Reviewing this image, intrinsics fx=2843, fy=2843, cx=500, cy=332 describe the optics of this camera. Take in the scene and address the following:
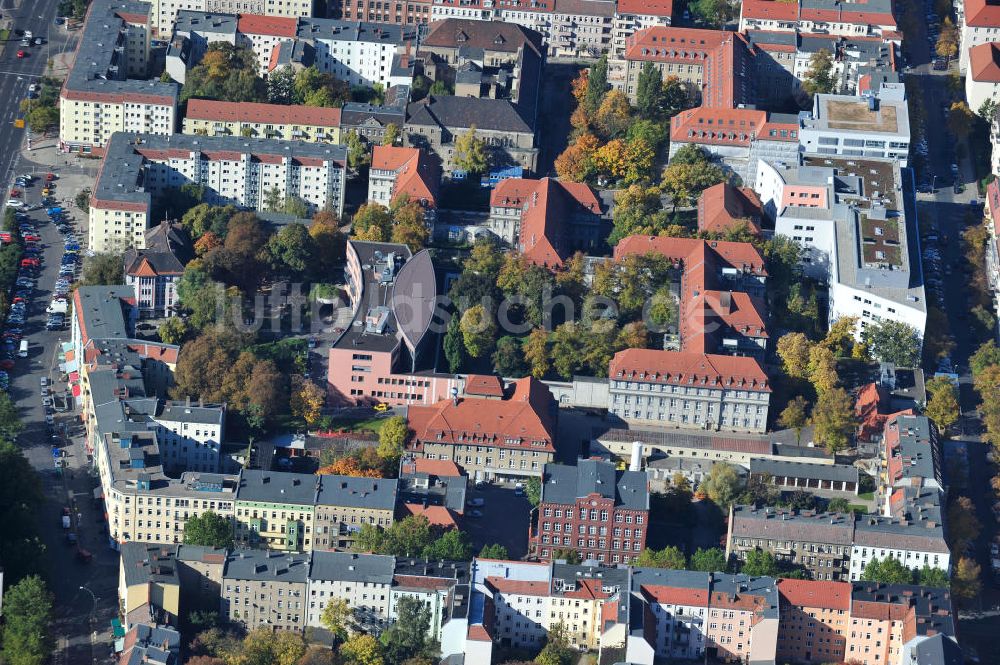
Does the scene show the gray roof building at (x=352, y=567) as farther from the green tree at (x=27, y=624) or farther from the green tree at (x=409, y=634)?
the green tree at (x=27, y=624)

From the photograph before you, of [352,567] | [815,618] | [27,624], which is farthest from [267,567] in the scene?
[815,618]

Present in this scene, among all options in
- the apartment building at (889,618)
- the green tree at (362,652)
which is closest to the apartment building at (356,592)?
the green tree at (362,652)

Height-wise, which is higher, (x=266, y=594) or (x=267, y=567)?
(x=267, y=567)

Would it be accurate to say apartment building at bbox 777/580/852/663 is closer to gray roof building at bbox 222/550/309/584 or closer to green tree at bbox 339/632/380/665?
green tree at bbox 339/632/380/665

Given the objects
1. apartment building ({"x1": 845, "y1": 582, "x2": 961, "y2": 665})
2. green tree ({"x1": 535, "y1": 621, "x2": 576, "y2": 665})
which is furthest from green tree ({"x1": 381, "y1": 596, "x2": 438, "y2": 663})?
apartment building ({"x1": 845, "y1": 582, "x2": 961, "y2": 665})

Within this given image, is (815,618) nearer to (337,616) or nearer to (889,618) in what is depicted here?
(889,618)
